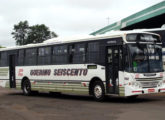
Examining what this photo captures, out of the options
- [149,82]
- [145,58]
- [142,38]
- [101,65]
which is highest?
[142,38]

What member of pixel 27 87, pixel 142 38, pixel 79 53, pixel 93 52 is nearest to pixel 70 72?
pixel 79 53

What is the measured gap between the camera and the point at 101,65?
16.5 meters

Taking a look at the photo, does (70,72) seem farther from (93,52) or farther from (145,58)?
(145,58)

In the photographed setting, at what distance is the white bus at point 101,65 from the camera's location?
50.3 ft

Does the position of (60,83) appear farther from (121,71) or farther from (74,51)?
(121,71)

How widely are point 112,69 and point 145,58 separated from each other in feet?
4.71

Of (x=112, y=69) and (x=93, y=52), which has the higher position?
(x=93, y=52)

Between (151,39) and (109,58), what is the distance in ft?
6.45

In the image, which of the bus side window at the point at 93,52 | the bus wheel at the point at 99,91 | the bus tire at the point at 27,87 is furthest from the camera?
the bus tire at the point at 27,87

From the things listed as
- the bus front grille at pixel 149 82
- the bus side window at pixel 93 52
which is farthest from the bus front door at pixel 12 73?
the bus front grille at pixel 149 82

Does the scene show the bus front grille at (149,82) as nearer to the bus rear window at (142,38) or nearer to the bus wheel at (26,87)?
the bus rear window at (142,38)

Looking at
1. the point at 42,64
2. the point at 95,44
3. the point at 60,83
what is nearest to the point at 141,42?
the point at 95,44

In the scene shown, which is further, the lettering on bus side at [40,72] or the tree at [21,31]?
the tree at [21,31]

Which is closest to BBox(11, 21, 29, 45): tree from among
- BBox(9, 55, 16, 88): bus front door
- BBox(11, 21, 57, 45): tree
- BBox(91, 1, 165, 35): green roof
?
BBox(11, 21, 57, 45): tree
